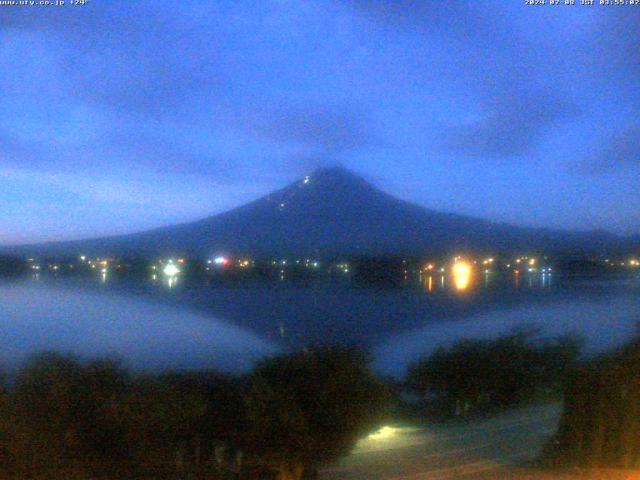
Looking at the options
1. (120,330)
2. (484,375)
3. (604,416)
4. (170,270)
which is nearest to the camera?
(604,416)

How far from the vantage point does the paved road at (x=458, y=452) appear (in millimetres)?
11094

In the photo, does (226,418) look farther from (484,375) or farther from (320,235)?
(320,235)

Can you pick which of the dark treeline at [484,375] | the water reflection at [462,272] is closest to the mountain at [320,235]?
the water reflection at [462,272]

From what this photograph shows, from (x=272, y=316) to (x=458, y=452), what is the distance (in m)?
17.9

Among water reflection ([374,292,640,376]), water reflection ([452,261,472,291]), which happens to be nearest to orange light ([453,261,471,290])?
water reflection ([452,261,472,291])

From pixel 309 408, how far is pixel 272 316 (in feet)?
62.4

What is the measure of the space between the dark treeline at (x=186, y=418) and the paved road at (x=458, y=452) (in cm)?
80

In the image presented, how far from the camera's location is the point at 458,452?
1367 cm

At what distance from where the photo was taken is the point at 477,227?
69188mm

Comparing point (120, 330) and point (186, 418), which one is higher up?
point (120, 330)

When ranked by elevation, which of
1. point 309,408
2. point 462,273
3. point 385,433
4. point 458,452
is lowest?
point 385,433

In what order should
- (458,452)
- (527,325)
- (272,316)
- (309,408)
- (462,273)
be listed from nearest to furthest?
1. (309,408)
2. (458,452)
3. (527,325)
4. (272,316)
5. (462,273)

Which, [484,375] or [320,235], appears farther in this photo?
[320,235]

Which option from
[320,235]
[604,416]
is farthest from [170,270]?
[604,416]
